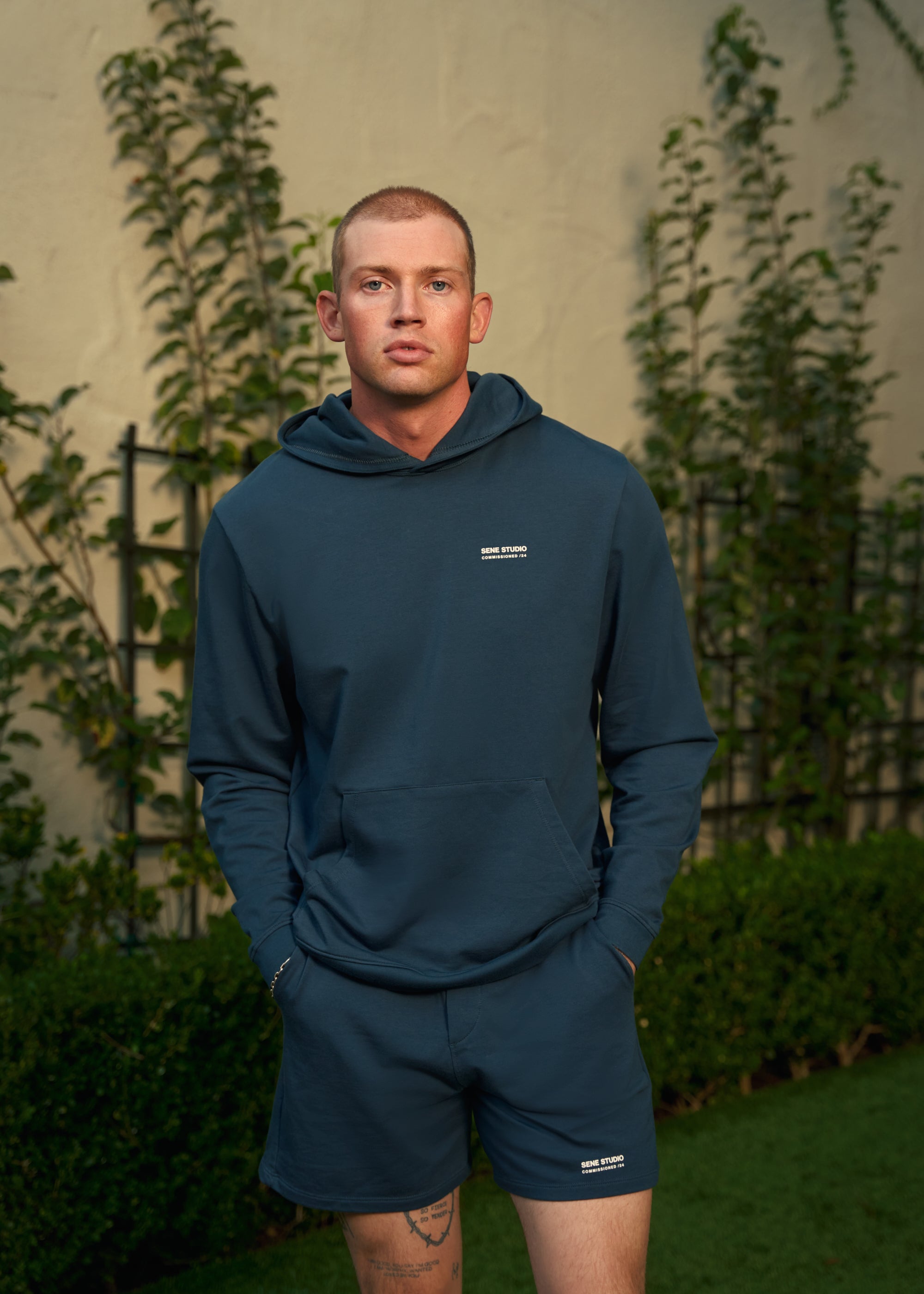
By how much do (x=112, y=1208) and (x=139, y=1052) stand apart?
0.34 m

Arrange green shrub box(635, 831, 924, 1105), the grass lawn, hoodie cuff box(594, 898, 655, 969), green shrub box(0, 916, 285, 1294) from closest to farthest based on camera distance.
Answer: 1. hoodie cuff box(594, 898, 655, 969)
2. green shrub box(0, 916, 285, 1294)
3. the grass lawn
4. green shrub box(635, 831, 924, 1105)

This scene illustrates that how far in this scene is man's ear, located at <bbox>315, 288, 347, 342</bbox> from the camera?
1.76m

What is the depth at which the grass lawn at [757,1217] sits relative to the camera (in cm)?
282

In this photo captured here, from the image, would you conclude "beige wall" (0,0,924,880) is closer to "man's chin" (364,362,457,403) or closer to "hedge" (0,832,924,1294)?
"hedge" (0,832,924,1294)

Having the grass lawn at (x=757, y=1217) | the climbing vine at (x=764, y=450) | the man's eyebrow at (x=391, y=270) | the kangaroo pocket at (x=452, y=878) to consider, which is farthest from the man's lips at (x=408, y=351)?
the climbing vine at (x=764, y=450)

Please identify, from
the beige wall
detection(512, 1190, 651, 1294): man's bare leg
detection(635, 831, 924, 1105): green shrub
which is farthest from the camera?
detection(635, 831, 924, 1105): green shrub

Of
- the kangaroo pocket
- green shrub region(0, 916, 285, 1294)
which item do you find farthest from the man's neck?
green shrub region(0, 916, 285, 1294)

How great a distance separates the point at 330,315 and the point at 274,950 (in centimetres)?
96

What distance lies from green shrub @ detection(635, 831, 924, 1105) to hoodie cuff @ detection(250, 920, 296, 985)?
7.14ft

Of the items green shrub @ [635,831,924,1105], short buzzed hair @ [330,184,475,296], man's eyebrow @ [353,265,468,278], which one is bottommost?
green shrub @ [635,831,924,1105]

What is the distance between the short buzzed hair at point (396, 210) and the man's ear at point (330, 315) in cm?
4

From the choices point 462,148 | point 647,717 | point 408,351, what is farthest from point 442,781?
point 462,148

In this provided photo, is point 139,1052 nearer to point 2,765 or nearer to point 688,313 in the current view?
point 2,765

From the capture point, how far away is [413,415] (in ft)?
5.64
